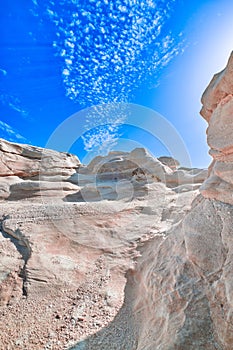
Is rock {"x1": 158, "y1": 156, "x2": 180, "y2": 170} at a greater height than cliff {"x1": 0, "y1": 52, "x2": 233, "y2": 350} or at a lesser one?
greater

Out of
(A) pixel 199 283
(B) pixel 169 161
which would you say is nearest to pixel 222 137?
(A) pixel 199 283

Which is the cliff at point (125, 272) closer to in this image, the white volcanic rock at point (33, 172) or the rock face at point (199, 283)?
the rock face at point (199, 283)

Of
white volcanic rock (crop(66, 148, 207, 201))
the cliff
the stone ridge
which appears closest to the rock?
white volcanic rock (crop(66, 148, 207, 201))

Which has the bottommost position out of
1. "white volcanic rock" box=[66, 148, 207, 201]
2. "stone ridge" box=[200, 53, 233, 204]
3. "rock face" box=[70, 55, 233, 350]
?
"rock face" box=[70, 55, 233, 350]

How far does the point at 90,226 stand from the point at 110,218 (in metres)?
1.46

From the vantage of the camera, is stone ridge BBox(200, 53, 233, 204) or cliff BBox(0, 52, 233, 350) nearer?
cliff BBox(0, 52, 233, 350)

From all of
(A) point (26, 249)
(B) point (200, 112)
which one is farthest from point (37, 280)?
(B) point (200, 112)

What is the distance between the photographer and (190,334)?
293cm

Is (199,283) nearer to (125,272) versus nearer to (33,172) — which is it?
(125,272)

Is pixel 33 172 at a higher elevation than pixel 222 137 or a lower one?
higher

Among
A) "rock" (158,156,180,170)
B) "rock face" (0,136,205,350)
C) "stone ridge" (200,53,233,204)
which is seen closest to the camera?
"stone ridge" (200,53,233,204)

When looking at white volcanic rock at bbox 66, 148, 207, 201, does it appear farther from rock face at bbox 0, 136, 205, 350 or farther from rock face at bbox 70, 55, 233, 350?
rock face at bbox 70, 55, 233, 350

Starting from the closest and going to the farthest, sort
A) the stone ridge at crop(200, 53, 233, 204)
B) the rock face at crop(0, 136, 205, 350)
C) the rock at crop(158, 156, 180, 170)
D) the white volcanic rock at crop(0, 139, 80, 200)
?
1. the stone ridge at crop(200, 53, 233, 204)
2. the rock face at crop(0, 136, 205, 350)
3. the white volcanic rock at crop(0, 139, 80, 200)
4. the rock at crop(158, 156, 180, 170)

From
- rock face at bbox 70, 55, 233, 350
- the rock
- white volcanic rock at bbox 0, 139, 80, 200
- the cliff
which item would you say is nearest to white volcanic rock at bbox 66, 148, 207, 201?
white volcanic rock at bbox 0, 139, 80, 200
